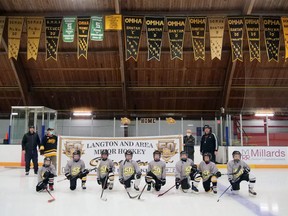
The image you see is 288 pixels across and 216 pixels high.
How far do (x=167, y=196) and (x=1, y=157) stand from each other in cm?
885

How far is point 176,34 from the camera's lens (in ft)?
38.4

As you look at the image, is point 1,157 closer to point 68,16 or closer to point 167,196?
point 68,16

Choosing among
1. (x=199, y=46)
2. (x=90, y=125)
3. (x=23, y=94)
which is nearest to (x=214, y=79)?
(x=199, y=46)

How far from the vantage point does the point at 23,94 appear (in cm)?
1644

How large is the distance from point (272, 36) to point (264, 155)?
4732 mm

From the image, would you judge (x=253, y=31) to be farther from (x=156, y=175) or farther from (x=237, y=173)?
(x=156, y=175)

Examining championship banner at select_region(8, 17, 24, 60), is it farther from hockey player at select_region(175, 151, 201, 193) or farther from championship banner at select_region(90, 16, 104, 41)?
hockey player at select_region(175, 151, 201, 193)

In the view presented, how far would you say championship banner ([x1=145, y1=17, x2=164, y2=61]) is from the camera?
11766 millimetres

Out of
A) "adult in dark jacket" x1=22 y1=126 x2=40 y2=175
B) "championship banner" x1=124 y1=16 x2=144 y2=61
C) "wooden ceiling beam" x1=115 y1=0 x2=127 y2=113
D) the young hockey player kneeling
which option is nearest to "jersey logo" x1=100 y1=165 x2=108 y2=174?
the young hockey player kneeling

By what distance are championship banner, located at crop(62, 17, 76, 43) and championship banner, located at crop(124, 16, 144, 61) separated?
81.6 inches

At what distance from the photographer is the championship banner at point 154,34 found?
11.8 metres

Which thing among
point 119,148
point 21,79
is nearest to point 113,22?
point 119,148

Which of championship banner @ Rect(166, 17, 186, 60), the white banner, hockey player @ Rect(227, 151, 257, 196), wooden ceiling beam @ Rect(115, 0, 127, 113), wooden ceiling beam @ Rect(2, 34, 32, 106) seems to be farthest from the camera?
wooden ceiling beam @ Rect(2, 34, 32, 106)

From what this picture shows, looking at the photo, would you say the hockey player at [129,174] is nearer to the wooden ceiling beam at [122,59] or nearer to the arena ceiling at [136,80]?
the wooden ceiling beam at [122,59]
